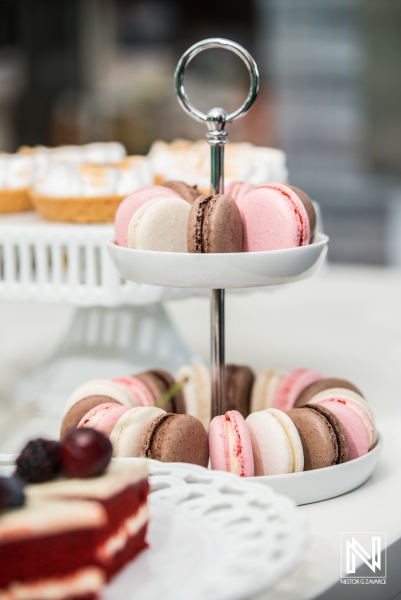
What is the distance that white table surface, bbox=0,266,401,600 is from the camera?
716mm

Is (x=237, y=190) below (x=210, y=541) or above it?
above

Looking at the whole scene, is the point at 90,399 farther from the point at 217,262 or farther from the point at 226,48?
the point at 226,48

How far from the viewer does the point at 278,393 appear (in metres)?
0.90

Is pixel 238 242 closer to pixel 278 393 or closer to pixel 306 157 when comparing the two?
pixel 278 393

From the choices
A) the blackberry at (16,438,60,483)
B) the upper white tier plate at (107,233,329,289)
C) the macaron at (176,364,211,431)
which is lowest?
the macaron at (176,364,211,431)

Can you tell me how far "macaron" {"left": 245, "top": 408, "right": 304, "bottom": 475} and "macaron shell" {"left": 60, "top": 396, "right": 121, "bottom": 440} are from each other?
152 mm

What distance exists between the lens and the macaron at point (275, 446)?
0.73 m

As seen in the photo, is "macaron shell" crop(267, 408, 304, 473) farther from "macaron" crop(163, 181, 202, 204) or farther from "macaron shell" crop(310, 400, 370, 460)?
"macaron" crop(163, 181, 202, 204)

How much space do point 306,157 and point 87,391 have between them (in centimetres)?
276

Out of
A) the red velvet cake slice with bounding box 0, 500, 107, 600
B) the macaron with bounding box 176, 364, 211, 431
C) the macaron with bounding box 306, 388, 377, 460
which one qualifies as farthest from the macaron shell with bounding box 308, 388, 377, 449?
the red velvet cake slice with bounding box 0, 500, 107, 600

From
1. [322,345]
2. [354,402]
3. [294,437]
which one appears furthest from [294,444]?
[322,345]

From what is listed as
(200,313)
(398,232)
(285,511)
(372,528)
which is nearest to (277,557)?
(285,511)

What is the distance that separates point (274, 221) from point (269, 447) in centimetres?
21

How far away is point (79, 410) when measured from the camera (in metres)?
0.82
